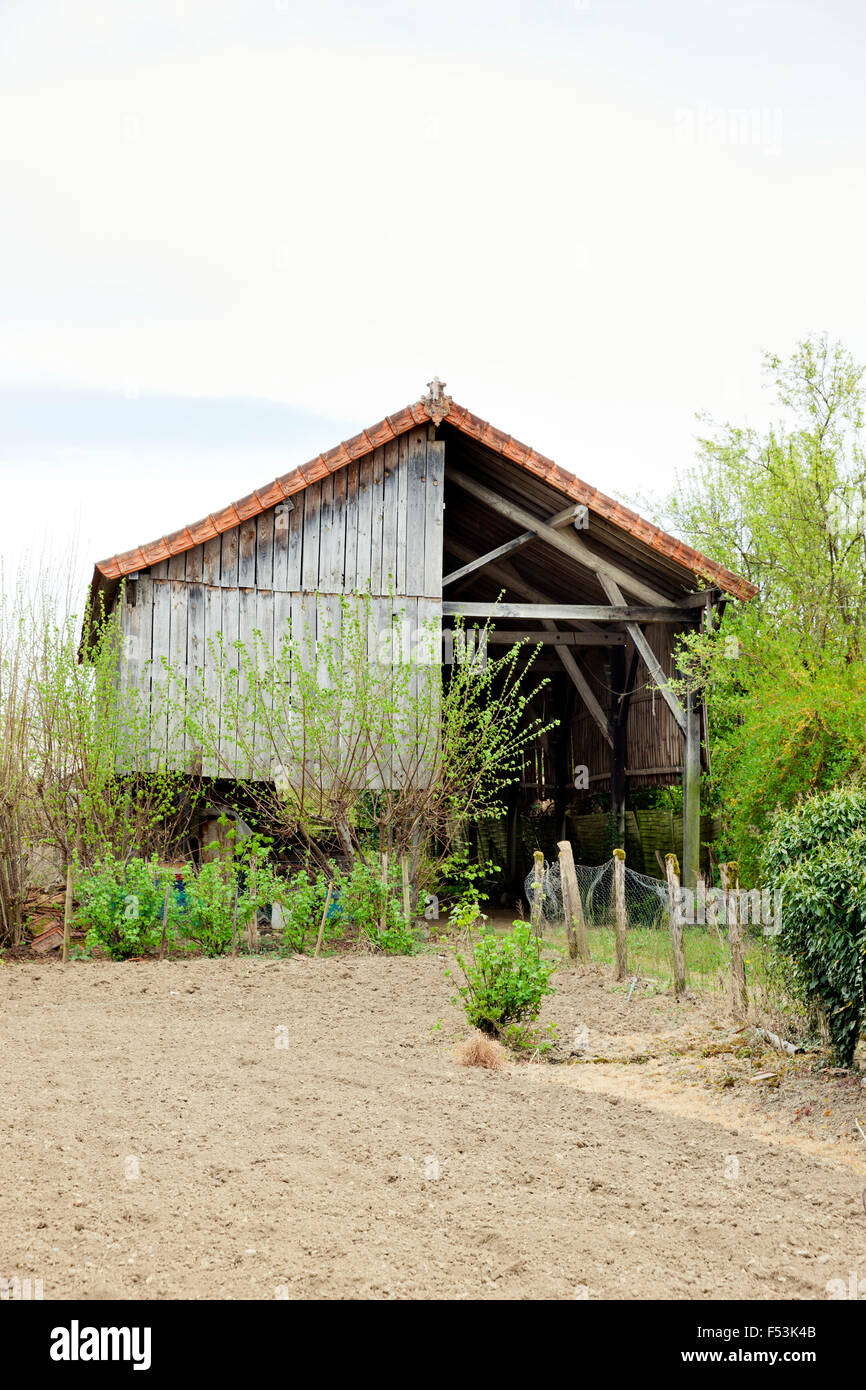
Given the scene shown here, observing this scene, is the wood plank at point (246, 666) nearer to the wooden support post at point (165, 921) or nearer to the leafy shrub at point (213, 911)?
the leafy shrub at point (213, 911)

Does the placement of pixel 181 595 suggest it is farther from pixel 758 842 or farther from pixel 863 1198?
pixel 863 1198

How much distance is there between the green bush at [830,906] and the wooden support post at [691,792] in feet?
24.3

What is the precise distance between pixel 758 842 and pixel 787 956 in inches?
224

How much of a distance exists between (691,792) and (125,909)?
7.01m

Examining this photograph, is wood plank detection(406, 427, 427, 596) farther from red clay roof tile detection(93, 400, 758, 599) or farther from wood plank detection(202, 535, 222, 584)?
wood plank detection(202, 535, 222, 584)

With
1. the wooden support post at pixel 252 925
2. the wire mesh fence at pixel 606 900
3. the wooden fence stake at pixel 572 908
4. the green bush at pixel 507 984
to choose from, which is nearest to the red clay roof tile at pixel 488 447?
the wire mesh fence at pixel 606 900

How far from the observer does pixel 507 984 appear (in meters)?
7.69

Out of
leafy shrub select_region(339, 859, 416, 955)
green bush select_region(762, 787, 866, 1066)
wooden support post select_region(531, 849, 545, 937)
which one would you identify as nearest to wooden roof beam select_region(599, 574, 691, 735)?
wooden support post select_region(531, 849, 545, 937)

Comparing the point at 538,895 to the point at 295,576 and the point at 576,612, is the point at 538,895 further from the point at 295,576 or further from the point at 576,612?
the point at 295,576

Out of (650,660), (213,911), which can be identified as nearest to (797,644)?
(650,660)

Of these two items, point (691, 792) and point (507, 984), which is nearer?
point (507, 984)

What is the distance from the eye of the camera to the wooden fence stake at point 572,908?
10312mm

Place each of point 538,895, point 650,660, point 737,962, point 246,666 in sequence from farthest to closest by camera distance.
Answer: point 650,660 → point 246,666 → point 538,895 → point 737,962
